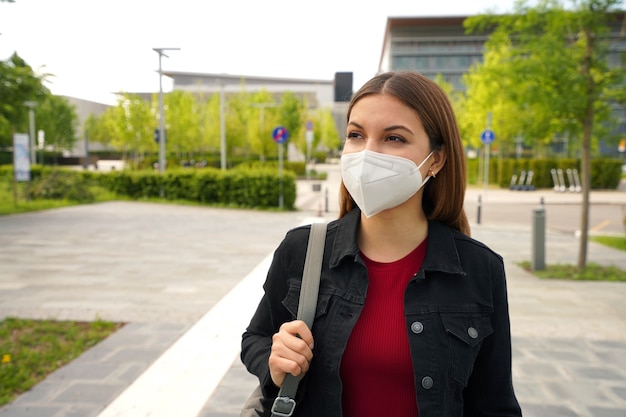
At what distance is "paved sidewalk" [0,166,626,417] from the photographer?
3830 millimetres

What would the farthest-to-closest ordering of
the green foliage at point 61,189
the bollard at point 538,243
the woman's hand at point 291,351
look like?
the green foliage at point 61,189 → the bollard at point 538,243 → the woman's hand at point 291,351

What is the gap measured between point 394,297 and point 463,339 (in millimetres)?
229

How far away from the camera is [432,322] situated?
60.1 inches

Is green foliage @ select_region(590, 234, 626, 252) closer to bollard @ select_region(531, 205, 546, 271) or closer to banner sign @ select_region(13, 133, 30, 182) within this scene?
bollard @ select_region(531, 205, 546, 271)

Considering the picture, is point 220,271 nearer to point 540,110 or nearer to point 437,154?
point 540,110

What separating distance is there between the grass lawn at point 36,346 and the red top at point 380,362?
10.6 ft

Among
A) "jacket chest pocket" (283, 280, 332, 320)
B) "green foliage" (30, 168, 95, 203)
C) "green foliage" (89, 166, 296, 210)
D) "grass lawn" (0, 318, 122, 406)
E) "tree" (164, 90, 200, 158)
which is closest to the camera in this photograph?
"jacket chest pocket" (283, 280, 332, 320)

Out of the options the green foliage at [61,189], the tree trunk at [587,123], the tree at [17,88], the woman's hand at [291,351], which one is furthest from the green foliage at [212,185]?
the woman's hand at [291,351]

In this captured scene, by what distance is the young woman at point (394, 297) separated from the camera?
152 centimetres

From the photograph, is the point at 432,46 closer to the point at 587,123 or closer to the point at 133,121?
the point at 133,121

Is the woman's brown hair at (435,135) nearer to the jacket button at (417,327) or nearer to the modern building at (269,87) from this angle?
the jacket button at (417,327)

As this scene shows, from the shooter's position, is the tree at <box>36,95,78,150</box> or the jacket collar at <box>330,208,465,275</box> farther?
the tree at <box>36,95,78,150</box>

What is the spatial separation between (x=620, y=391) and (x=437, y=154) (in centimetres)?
337

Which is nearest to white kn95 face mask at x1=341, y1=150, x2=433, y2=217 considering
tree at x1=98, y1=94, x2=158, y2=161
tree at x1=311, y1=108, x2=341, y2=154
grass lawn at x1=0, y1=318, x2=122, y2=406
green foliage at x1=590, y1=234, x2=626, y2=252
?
grass lawn at x1=0, y1=318, x2=122, y2=406
